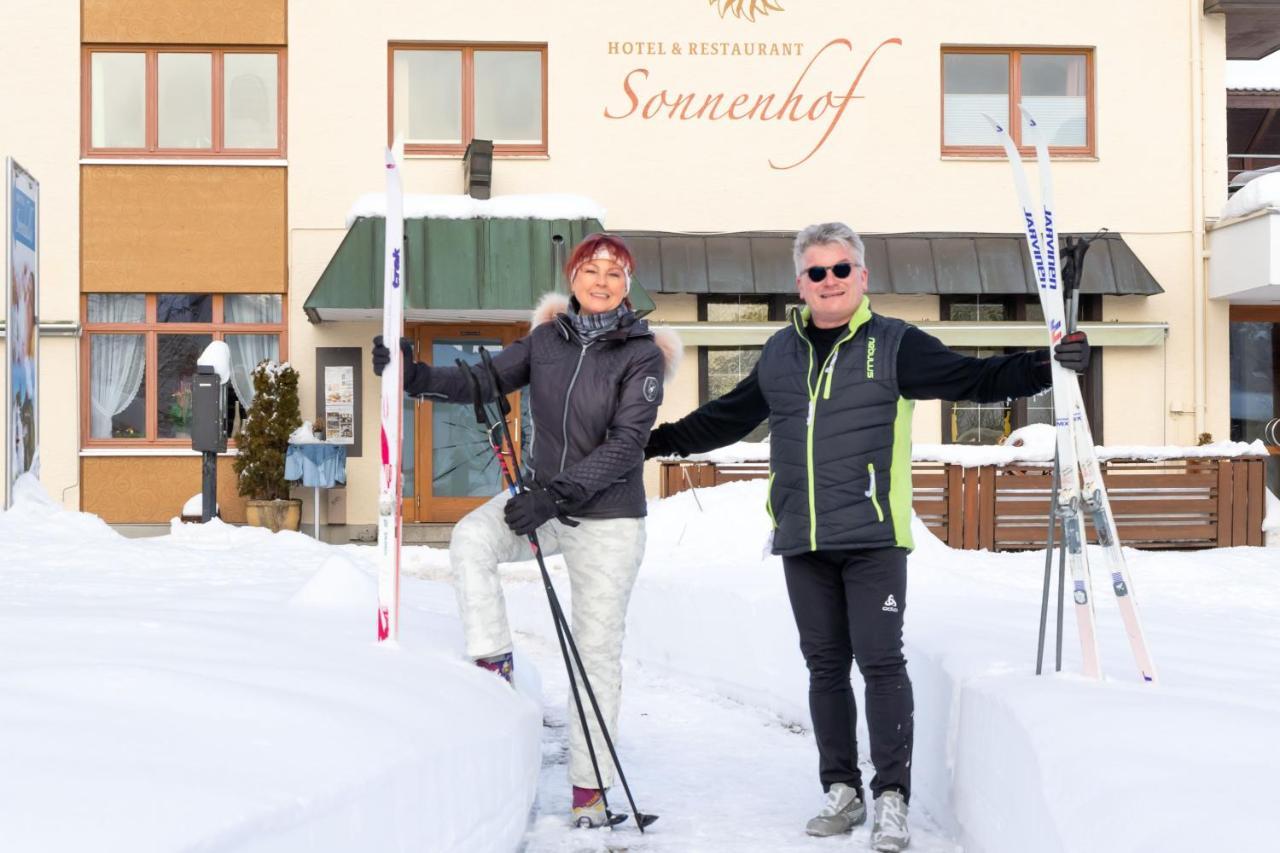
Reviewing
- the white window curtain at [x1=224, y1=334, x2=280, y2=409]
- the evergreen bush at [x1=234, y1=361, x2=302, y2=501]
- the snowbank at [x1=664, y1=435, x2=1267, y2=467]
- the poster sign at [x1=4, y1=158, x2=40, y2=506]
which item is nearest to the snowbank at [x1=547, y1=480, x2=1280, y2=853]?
the snowbank at [x1=664, y1=435, x2=1267, y2=467]

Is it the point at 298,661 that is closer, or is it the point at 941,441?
the point at 298,661

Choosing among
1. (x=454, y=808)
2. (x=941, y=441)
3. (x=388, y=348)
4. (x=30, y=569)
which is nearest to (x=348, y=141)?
(x=941, y=441)

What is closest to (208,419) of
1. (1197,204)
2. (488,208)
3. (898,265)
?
(488,208)

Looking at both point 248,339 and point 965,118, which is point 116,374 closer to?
point 248,339

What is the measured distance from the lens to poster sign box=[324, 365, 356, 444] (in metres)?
13.5

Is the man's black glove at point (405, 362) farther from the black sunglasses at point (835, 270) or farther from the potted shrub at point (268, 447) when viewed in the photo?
the potted shrub at point (268, 447)

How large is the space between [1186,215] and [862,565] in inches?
471

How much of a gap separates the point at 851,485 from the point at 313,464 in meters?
9.94

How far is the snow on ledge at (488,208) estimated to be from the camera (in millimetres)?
13047

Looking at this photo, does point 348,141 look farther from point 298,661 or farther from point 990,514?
point 298,661

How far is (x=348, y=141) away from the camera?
13.7 meters

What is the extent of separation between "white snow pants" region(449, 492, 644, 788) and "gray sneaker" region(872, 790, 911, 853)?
2.68ft

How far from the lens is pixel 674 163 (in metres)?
13.9

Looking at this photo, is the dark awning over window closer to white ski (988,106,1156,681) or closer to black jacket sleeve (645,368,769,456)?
black jacket sleeve (645,368,769,456)
